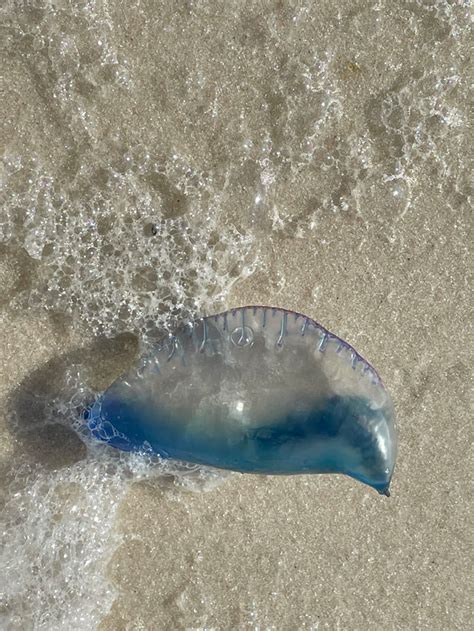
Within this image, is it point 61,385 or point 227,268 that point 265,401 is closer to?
point 227,268

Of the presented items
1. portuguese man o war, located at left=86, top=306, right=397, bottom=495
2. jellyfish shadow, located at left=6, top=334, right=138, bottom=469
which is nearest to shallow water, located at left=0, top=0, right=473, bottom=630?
jellyfish shadow, located at left=6, top=334, right=138, bottom=469

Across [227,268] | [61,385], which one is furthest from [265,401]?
[61,385]

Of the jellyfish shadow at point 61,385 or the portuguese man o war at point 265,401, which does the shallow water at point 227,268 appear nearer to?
the jellyfish shadow at point 61,385

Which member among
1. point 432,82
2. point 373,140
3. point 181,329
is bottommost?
point 181,329

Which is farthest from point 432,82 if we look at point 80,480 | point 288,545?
point 80,480

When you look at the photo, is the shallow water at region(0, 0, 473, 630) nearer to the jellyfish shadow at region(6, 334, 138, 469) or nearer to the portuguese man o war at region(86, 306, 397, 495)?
the jellyfish shadow at region(6, 334, 138, 469)

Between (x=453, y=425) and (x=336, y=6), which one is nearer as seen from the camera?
(x=336, y=6)

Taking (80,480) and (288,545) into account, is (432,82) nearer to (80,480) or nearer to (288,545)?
(288,545)
